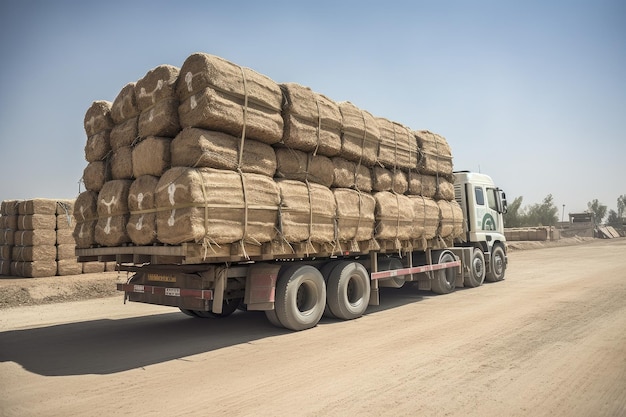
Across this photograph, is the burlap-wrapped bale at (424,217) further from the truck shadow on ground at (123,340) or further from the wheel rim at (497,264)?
the wheel rim at (497,264)

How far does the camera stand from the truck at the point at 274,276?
6.77 metres

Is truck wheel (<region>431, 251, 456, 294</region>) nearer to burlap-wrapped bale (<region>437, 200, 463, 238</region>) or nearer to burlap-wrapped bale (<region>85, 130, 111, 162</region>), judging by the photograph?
burlap-wrapped bale (<region>437, 200, 463, 238</region>)

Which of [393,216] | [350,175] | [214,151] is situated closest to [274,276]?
[214,151]

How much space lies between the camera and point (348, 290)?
9.25 m

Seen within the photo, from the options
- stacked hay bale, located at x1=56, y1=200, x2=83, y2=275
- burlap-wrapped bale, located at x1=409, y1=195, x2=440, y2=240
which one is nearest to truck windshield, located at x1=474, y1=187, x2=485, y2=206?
burlap-wrapped bale, located at x1=409, y1=195, x2=440, y2=240

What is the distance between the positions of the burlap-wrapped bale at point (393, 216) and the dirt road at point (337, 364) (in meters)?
1.67

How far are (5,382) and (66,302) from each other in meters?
8.92

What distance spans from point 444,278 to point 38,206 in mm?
13302

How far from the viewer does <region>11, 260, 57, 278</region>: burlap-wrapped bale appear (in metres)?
14.4

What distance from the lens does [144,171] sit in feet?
22.7

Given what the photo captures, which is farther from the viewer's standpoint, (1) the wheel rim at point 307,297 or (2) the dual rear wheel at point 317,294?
(1) the wheel rim at point 307,297

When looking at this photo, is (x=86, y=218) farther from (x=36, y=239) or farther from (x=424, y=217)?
(x=36, y=239)

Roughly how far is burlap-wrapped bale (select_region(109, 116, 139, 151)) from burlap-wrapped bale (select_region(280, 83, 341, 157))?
2.53m

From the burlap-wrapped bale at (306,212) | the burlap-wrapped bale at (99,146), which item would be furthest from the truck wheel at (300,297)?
the burlap-wrapped bale at (99,146)
